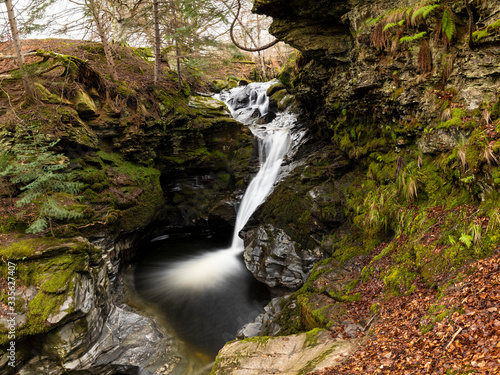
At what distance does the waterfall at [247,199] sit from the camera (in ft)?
34.5

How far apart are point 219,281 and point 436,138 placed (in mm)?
8860

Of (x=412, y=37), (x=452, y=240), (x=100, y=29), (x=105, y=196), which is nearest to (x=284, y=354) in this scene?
(x=452, y=240)

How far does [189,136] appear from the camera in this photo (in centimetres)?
1385

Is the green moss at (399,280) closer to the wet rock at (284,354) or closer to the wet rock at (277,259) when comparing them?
the wet rock at (284,354)

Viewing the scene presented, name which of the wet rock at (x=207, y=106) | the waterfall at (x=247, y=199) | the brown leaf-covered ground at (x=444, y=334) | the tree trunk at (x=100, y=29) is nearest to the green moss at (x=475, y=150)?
the brown leaf-covered ground at (x=444, y=334)

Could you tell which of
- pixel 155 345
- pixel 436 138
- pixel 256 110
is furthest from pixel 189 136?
pixel 436 138

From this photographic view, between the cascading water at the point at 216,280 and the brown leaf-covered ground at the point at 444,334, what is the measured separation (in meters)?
5.29

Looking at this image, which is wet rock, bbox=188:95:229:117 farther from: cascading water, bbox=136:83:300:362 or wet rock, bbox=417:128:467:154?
wet rock, bbox=417:128:467:154

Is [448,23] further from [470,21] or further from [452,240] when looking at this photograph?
[452,240]

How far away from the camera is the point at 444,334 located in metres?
3.18

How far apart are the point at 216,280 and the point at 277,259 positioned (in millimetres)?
2813

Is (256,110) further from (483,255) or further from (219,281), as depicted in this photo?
(483,255)

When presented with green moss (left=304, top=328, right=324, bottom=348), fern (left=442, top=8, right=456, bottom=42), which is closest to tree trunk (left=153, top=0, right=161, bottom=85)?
fern (left=442, top=8, right=456, bottom=42)

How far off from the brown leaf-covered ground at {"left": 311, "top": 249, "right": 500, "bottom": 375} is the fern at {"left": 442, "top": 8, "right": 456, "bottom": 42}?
498 centimetres
